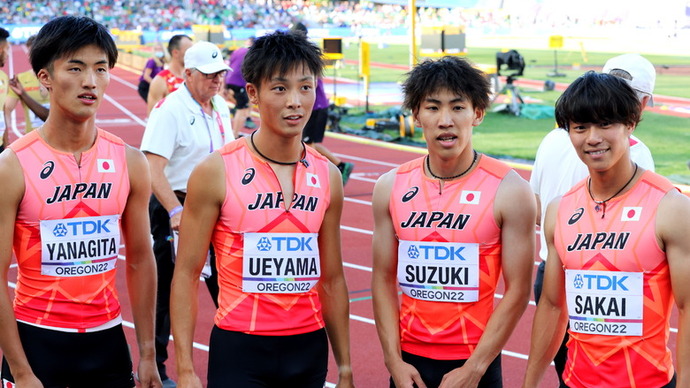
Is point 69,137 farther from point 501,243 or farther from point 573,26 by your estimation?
point 573,26

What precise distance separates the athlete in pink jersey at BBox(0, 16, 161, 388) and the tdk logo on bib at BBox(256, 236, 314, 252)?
1.94 feet

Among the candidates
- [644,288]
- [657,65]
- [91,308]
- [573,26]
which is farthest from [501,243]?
[573,26]

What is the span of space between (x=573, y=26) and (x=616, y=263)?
61657mm

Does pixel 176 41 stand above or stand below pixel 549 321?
above

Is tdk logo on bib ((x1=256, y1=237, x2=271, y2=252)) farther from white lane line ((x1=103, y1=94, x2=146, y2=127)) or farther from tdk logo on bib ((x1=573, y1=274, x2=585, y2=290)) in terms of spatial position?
white lane line ((x1=103, y1=94, x2=146, y2=127))

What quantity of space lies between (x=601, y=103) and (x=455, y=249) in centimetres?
71

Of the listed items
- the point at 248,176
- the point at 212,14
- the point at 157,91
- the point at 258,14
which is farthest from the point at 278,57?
the point at 258,14

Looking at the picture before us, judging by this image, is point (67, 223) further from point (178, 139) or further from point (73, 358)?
point (178, 139)

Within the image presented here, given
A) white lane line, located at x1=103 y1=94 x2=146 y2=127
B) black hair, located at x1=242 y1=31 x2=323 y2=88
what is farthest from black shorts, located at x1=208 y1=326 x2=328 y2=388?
white lane line, located at x1=103 y1=94 x2=146 y2=127

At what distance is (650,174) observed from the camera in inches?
117

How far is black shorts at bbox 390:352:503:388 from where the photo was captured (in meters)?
3.11

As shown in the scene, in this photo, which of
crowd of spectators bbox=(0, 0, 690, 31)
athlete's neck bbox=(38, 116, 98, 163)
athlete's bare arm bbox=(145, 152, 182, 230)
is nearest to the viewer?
athlete's neck bbox=(38, 116, 98, 163)

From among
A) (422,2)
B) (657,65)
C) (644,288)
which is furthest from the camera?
(657,65)

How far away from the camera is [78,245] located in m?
3.17
